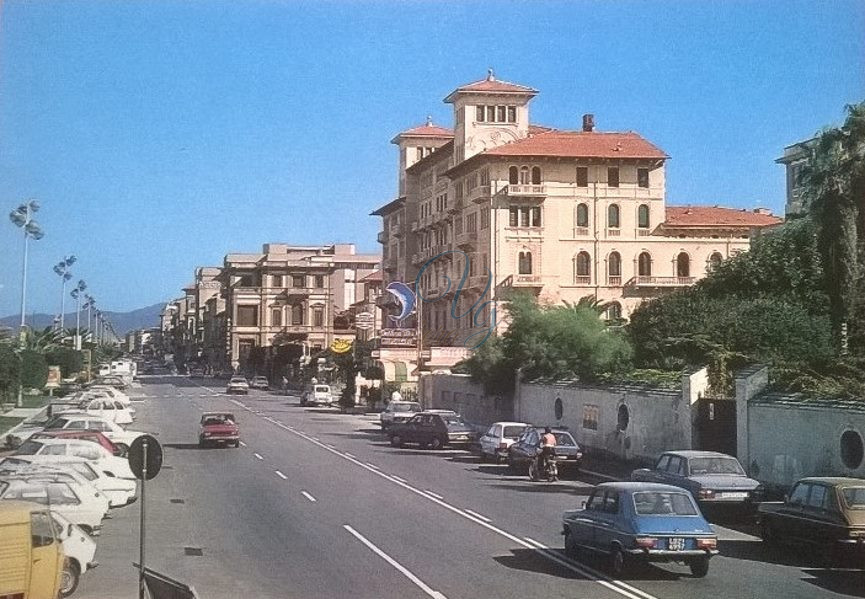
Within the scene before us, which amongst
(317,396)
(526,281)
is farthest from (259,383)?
(526,281)

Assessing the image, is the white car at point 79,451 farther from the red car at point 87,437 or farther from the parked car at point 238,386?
the parked car at point 238,386

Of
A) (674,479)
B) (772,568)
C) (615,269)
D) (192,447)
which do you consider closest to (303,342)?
(615,269)

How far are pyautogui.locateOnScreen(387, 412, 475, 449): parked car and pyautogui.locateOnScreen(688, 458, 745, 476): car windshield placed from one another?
794 inches

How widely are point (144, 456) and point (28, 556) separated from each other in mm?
1946

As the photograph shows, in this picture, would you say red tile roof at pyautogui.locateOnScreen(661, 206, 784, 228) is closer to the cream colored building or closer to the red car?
the cream colored building

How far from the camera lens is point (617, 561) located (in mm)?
15953

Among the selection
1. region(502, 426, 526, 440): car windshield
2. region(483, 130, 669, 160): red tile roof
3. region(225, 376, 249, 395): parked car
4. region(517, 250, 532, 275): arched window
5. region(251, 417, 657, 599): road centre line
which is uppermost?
region(483, 130, 669, 160): red tile roof

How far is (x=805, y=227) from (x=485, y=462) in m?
20.1

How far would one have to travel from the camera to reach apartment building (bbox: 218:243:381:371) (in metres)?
81.3

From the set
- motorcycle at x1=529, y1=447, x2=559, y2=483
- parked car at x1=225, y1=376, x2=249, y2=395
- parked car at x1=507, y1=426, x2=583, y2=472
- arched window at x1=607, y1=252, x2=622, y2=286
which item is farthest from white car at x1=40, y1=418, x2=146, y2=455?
arched window at x1=607, y1=252, x2=622, y2=286

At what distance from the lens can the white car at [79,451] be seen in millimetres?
24812

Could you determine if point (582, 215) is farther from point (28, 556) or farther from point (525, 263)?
point (28, 556)

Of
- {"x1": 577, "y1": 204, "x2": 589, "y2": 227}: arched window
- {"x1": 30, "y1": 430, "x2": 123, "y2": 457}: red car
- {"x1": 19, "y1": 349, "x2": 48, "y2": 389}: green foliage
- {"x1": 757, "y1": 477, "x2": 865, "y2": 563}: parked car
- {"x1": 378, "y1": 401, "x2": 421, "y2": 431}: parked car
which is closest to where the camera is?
{"x1": 757, "y1": 477, "x2": 865, "y2": 563}: parked car

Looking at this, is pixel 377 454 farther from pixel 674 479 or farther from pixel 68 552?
pixel 68 552
